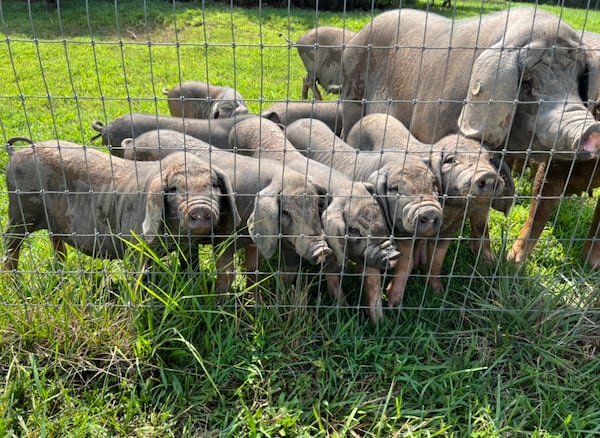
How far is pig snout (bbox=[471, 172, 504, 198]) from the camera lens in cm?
361

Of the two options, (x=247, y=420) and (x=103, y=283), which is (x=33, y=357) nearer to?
(x=103, y=283)

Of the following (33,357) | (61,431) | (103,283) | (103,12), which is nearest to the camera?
(61,431)

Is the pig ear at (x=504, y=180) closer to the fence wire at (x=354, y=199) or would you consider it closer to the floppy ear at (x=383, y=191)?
the fence wire at (x=354, y=199)

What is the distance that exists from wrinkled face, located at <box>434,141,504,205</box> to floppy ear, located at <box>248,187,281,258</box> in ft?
3.33

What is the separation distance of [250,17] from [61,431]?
43.4 feet

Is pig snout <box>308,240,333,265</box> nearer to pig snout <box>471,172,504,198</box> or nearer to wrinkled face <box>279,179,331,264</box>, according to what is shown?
wrinkled face <box>279,179,331,264</box>

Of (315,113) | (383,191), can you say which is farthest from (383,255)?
(315,113)

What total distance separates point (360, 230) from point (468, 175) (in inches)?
28.6

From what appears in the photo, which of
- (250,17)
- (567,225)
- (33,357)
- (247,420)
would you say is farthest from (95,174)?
(250,17)

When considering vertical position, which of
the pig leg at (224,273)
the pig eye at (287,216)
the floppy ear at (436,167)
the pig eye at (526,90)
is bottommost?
the pig leg at (224,273)

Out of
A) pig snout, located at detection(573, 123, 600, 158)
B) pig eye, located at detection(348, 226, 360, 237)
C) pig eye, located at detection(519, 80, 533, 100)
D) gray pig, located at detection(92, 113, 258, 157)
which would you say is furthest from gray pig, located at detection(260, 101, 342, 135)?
pig snout, located at detection(573, 123, 600, 158)

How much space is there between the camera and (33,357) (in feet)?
10.6

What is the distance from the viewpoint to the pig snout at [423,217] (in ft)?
11.7

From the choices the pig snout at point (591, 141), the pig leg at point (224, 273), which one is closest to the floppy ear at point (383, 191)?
the pig leg at point (224, 273)
